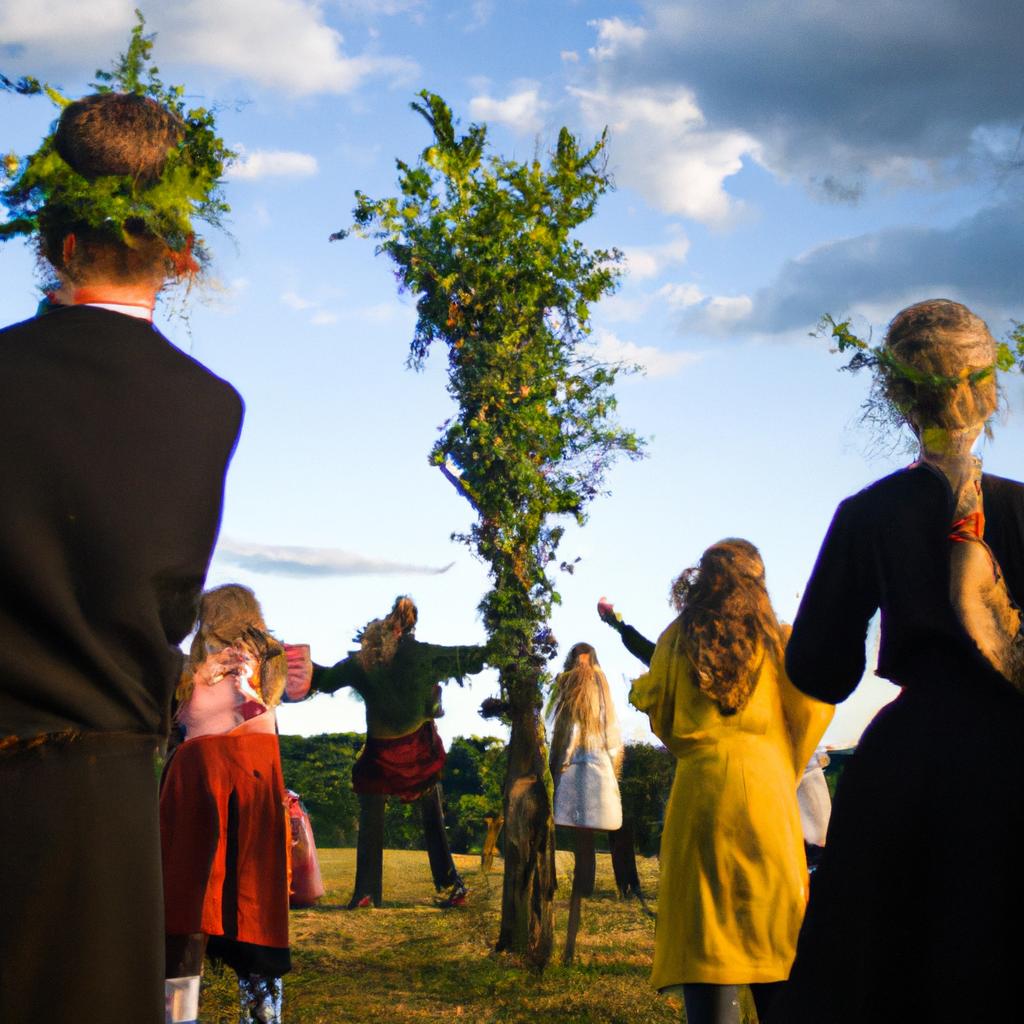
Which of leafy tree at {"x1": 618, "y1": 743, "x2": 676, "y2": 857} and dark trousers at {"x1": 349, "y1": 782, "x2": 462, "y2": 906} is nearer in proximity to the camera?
dark trousers at {"x1": 349, "y1": 782, "x2": 462, "y2": 906}

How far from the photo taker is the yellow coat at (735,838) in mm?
Answer: 5336

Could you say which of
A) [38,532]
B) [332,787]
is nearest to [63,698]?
[38,532]

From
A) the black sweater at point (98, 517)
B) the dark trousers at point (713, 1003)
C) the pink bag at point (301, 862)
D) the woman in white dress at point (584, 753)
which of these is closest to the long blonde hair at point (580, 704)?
the woman in white dress at point (584, 753)

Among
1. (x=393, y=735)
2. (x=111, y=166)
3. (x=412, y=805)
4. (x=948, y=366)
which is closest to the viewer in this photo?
(x=111, y=166)

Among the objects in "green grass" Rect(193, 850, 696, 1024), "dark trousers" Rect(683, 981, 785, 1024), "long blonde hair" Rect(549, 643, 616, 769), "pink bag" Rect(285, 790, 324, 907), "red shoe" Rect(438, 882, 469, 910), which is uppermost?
"long blonde hair" Rect(549, 643, 616, 769)

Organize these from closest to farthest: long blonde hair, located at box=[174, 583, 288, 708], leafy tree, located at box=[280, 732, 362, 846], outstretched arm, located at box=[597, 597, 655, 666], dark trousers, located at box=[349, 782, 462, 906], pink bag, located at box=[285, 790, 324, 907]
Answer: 1. long blonde hair, located at box=[174, 583, 288, 708]
2. pink bag, located at box=[285, 790, 324, 907]
3. outstretched arm, located at box=[597, 597, 655, 666]
4. dark trousers, located at box=[349, 782, 462, 906]
5. leafy tree, located at box=[280, 732, 362, 846]

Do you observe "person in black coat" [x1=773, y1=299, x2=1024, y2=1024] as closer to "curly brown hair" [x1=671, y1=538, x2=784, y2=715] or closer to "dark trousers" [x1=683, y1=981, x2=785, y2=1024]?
"curly brown hair" [x1=671, y1=538, x2=784, y2=715]

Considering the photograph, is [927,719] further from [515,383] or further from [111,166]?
[515,383]

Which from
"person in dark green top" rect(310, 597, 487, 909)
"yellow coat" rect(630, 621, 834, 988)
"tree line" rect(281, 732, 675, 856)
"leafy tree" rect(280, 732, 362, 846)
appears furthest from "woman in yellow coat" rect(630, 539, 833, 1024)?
"leafy tree" rect(280, 732, 362, 846)

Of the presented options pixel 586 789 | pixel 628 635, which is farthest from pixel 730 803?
pixel 586 789

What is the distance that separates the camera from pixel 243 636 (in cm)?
609

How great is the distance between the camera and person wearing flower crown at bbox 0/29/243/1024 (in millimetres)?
2158

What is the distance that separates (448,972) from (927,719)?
21.8ft

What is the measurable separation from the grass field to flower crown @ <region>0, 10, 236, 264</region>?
561cm
